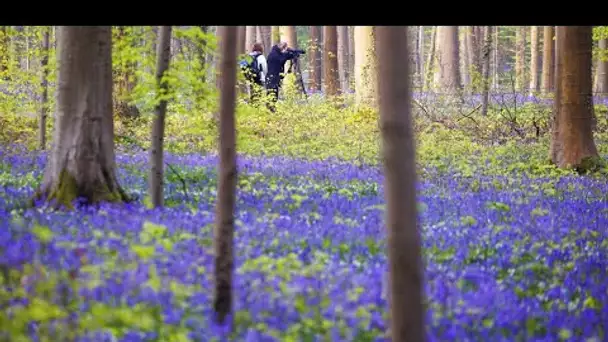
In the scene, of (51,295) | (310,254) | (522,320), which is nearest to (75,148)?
(310,254)

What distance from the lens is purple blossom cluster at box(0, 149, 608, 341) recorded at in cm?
493

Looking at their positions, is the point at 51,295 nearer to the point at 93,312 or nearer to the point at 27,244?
the point at 93,312

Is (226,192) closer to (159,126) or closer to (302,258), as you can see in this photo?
(302,258)

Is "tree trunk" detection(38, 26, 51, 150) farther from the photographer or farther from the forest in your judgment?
the photographer

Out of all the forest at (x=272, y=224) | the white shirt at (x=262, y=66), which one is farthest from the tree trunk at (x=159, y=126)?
the white shirt at (x=262, y=66)

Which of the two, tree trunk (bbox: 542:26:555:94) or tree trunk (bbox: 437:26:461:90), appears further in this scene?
tree trunk (bbox: 437:26:461:90)

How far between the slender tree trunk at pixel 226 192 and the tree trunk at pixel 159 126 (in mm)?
3492

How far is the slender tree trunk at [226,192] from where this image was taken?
512 centimetres

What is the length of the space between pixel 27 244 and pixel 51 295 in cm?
143

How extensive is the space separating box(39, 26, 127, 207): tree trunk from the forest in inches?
0.9

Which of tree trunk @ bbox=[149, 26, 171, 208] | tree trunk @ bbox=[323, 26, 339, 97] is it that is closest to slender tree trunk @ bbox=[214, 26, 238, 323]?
tree trunk @ bbox=[149, 26, 171, 208]

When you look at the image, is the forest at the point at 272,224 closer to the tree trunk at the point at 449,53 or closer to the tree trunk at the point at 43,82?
the tree trunk at the point at 43,82

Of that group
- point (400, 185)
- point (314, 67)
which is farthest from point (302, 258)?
point (314, 67)

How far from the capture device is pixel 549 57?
3550 centimetres
